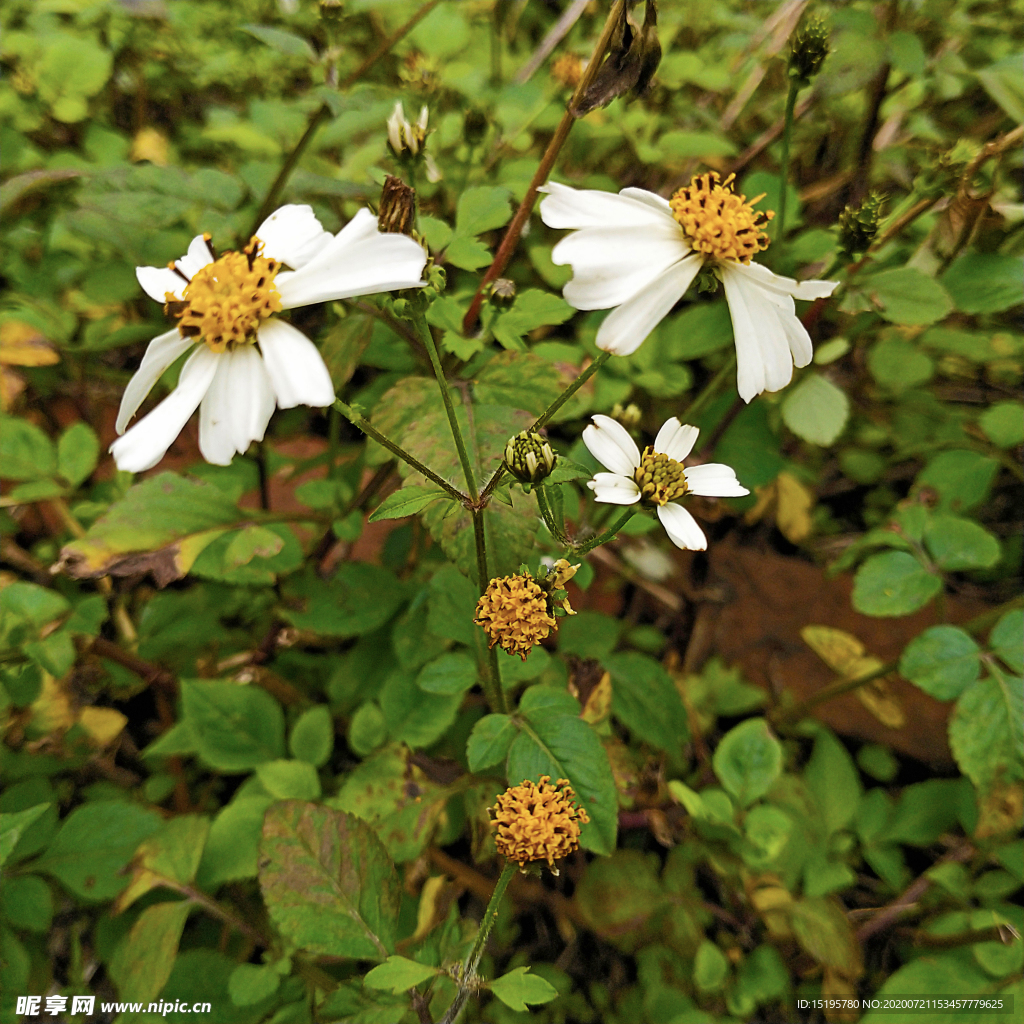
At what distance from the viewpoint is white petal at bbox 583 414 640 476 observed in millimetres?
835

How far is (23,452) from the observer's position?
1.26 metres

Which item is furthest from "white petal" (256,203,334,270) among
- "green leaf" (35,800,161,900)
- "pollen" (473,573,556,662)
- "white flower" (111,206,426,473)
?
"green leaf" (35,800,161,900)

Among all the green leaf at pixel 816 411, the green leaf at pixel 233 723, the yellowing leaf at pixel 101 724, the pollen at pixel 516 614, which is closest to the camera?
the pollen at pixel 516 614

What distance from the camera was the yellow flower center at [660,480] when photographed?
2.69ft

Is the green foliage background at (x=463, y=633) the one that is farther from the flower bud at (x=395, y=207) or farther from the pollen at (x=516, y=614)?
the flower bud at (x=395, y=207)

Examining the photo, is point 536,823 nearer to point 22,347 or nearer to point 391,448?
point 391,448

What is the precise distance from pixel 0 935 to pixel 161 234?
123cm

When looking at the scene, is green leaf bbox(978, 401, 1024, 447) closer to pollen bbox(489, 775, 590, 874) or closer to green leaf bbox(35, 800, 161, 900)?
pollen bbox(489, 775, 590, 874)

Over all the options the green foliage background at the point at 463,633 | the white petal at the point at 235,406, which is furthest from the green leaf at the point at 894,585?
the white petal at the point at 235,406

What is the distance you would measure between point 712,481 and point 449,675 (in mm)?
470

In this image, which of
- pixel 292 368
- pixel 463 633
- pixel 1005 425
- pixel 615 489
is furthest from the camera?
pixel 1005 425

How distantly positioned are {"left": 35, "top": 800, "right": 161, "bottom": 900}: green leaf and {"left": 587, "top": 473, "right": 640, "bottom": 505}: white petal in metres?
0.98

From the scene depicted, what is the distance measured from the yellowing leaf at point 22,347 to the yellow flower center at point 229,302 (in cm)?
79

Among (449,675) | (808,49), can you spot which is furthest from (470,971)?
(808,49)
